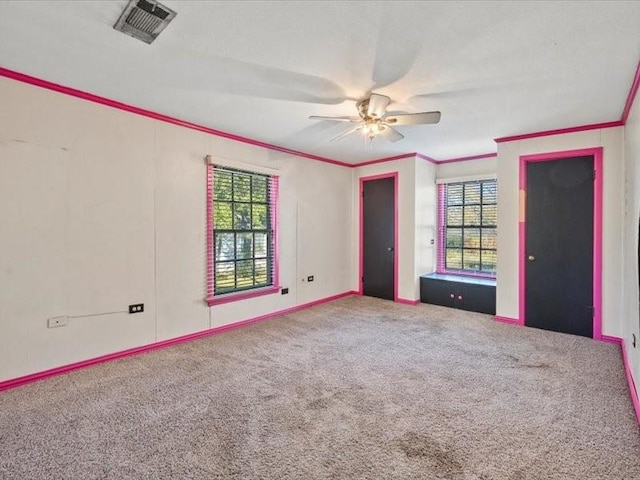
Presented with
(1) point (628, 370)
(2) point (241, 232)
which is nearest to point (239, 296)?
(2) point (241, 232)

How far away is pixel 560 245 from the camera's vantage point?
149 inches

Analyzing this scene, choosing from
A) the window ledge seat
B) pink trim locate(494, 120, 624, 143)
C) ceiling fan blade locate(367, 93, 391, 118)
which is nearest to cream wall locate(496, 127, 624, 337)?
pink trim locate(494, 120, 624, 143)

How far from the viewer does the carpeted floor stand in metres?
1.70

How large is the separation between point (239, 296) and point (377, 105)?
9.24 feet

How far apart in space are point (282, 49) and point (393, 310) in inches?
152

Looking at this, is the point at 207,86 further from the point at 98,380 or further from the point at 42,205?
the point at 98,380

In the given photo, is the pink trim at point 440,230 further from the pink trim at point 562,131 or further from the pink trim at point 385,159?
the pink trim at point 562,131

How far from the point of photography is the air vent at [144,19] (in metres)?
1.72

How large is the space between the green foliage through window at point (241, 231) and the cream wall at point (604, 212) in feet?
10.4

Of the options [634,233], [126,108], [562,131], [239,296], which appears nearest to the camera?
[634,233]

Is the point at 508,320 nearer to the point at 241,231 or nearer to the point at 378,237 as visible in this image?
the point at 378,237

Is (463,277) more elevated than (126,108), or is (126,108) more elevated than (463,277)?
(126,108)

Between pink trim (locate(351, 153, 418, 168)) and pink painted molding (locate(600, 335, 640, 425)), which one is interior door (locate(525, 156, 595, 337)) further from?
pink trim (locate(351, 153, 418, 168))

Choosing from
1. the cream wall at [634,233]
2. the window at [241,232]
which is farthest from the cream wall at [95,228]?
the cream wall at [634,233]
